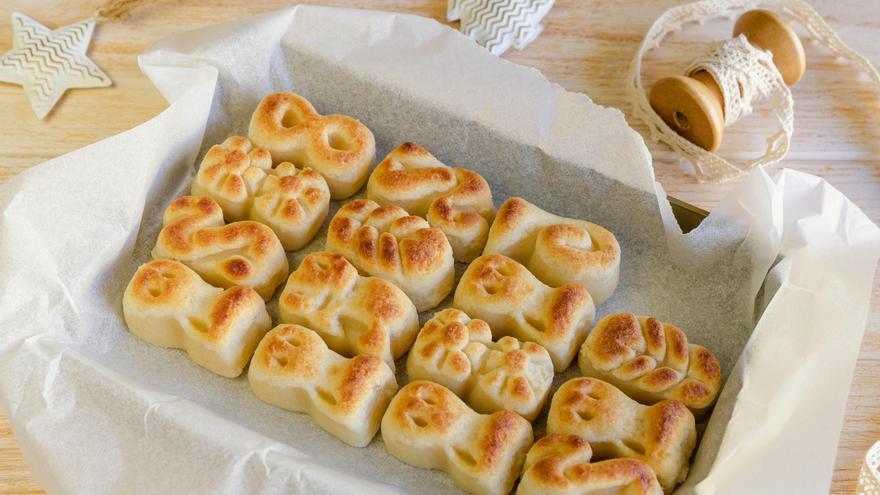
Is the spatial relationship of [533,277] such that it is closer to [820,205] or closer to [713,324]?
[713,324]

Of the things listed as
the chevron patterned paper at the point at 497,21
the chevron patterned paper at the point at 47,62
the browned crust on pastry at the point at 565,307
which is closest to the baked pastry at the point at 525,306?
the browned crust on pastry at the point at 565,307

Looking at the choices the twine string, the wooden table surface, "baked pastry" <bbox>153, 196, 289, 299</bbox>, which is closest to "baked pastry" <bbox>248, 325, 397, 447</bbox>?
"baked pastry" <bbox>153, 196, 289, 299</bbox>

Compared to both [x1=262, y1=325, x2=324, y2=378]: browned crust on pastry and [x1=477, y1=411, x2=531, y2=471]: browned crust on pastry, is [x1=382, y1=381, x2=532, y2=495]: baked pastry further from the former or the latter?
[x1=262, y1=325, x2=324, y2=378]: browned crust on pastry

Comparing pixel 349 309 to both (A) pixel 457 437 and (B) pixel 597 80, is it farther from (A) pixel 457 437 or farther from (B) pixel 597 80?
(B) pixel 597 80

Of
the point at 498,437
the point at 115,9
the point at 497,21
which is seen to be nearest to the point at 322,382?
the point at 498,437

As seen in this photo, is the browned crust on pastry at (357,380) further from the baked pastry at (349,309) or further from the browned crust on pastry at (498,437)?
the browned crust on pastry at (498,437)

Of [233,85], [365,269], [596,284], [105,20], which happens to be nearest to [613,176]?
[596,284]
